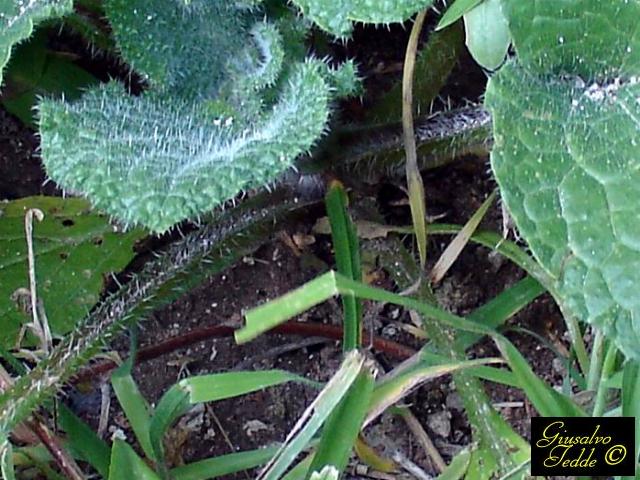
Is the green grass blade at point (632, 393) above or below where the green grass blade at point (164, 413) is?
above

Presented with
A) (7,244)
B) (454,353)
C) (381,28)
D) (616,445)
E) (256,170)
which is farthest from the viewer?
(381,28)

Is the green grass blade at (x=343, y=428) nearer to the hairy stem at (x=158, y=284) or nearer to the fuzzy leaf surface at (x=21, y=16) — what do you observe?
the hairy stem at (x=158, y=284)

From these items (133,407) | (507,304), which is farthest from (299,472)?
(507,304)

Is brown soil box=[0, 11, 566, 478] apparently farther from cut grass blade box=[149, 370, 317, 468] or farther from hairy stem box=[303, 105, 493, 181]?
cut grass blade box=[149, 370, 317, 468]

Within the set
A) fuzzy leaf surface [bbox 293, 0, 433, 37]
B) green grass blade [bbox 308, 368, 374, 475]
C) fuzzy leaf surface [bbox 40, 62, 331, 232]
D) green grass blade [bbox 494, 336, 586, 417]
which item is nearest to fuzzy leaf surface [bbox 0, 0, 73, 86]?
fuzzy leaf surface [bbox 40, 62, 331, 232]

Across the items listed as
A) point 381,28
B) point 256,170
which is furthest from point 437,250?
point 256,170

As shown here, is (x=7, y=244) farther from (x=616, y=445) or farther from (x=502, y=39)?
(x=616, y=445)

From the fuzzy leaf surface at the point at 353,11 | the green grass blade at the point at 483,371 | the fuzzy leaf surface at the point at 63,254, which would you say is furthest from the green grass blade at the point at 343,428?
the fuzzy leaf surface at the point at 63,254
